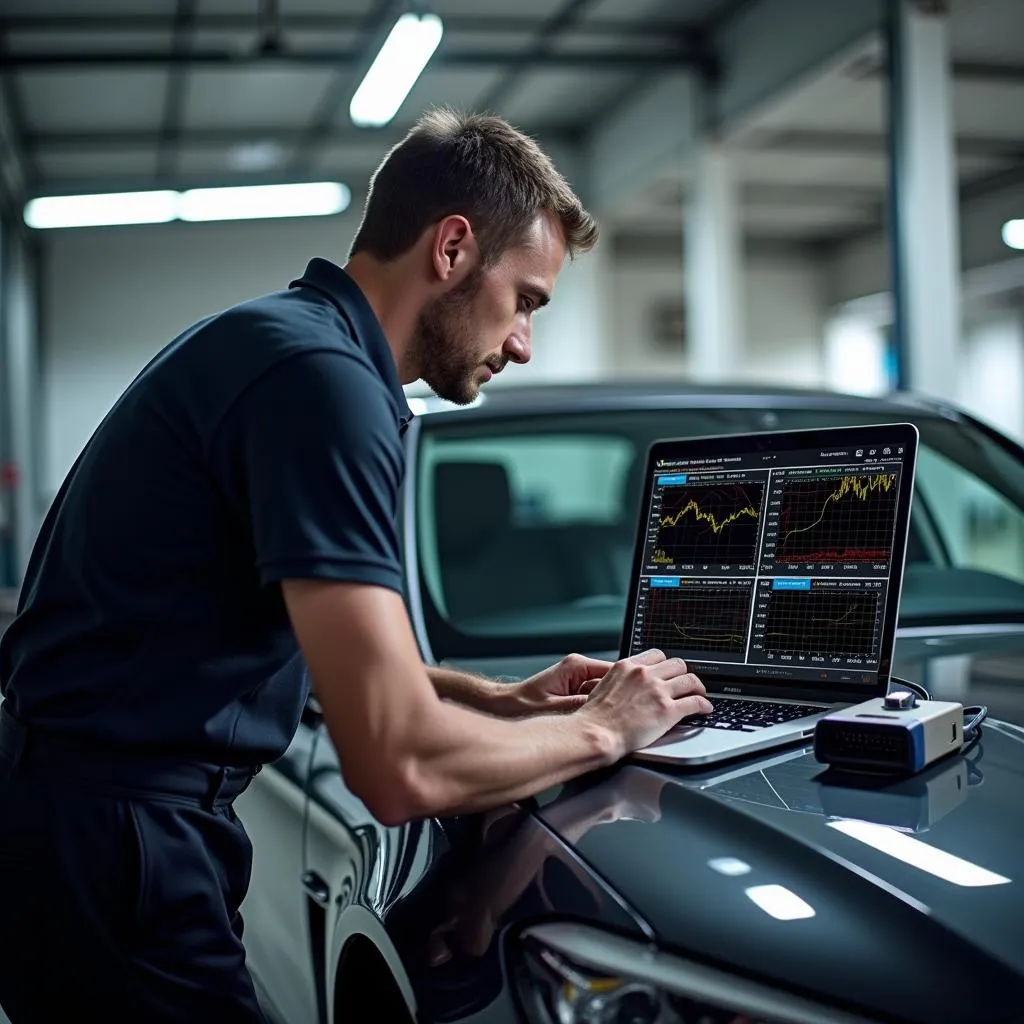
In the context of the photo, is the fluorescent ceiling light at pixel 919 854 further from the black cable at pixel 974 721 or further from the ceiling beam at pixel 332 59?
the ceiling beam at pixel 332 59

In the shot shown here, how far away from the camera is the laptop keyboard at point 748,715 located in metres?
1.50

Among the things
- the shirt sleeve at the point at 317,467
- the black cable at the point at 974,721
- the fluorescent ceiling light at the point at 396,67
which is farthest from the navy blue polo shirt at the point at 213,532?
the fluorescent ceiling light at the point at 396,67

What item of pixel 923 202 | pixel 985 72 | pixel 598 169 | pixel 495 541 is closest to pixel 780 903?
pixel 495 541

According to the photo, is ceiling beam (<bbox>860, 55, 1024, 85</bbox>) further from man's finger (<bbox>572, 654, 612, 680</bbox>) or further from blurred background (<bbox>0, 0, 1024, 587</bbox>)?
man's finger (<bbox>572, 654, 612, 680</bbox>)

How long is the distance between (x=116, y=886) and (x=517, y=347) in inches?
29.7

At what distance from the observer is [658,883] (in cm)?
116

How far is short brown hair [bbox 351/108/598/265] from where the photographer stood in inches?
57.6

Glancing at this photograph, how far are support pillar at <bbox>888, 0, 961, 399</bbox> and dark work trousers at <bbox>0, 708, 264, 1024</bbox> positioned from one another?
5.65m

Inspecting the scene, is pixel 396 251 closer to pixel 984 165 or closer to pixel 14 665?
pixel 14 665

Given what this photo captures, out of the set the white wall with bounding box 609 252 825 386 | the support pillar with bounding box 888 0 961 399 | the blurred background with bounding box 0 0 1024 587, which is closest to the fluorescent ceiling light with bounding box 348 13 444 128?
the blurred background with bounding box 0 0 1024 587

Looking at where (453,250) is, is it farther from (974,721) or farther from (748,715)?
(974,721)

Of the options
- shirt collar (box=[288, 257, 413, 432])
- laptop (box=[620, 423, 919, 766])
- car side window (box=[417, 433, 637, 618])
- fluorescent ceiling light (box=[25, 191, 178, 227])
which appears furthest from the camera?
fluorescent ceiling light (box=[25, 191, 178, 227])

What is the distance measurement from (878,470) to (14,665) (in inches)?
40.8

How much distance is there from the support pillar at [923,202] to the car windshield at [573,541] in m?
3.68
